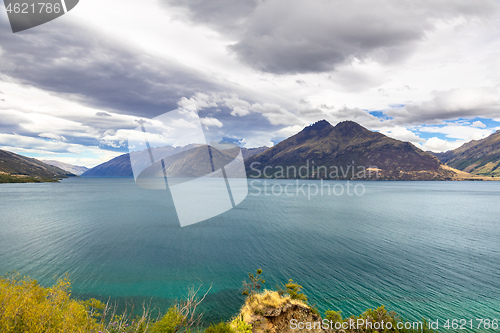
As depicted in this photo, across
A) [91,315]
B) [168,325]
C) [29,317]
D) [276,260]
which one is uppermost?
[29,317]

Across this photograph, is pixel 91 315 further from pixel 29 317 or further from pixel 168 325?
pixel 168 325

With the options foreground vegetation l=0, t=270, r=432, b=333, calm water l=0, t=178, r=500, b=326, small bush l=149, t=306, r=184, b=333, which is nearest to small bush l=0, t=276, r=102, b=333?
foreground vegetation l=0, t=270, r=432, b=333

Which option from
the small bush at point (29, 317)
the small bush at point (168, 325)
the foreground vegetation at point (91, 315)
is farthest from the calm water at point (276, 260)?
the small bush at point (29, 317)

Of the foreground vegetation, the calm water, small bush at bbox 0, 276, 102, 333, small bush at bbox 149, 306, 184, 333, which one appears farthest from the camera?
the calm water

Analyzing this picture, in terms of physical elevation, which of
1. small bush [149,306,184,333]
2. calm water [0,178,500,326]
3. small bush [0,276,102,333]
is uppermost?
small bush [0,276,102,333]

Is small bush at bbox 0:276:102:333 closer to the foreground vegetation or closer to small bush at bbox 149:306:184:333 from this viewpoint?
the foreground vegetation

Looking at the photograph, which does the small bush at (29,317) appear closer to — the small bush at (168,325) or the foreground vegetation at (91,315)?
the foreground vegetation at (91,315)

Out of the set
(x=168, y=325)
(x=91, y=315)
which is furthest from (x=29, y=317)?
(x=168, y=325)

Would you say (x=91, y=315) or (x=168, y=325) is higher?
(x=91, y=315)

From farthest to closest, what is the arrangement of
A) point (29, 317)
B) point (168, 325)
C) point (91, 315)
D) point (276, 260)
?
point (276, 260) → point (168, 325) → point (91, 315) → point (29, 317)

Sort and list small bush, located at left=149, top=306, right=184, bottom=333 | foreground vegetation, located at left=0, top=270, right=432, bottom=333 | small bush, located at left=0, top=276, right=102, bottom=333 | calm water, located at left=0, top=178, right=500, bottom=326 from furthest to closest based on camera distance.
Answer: calm water, located at left=0, top=178, right=500, bottom=326 → small bush, located at left=149, top=306, right=184, bottom=333 → foreground vegetation, located at left=0, top=270, right=432, bottom=333 → small bush, located at left=0, top=276, right=102, bottom=333

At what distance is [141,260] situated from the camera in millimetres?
43750

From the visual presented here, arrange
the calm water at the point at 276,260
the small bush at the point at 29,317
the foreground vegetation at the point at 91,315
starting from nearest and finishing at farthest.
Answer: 1. the small bush at the point at 29,317
2. the foreground vegetation at the point at 91,315
3. the calm water at the point at 276,260

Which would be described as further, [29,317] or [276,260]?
[276,260]
